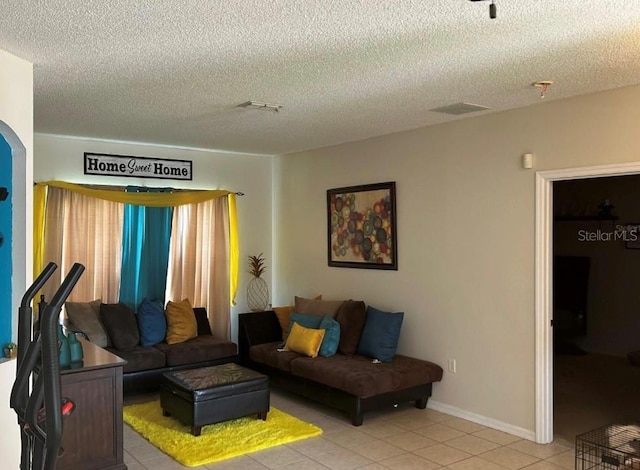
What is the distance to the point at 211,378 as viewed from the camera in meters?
4.86

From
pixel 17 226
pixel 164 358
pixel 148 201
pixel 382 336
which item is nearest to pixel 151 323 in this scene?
pixel 164 358

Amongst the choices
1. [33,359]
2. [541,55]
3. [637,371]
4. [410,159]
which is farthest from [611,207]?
[33,359]

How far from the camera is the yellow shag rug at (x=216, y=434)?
4277 mm

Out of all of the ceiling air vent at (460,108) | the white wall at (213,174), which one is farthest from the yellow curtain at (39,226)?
the ceiling air vent at (460,108)

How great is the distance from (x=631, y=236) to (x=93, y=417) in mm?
3743

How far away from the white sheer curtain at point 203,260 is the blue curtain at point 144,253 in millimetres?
121

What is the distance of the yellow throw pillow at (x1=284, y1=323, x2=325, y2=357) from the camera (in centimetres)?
556

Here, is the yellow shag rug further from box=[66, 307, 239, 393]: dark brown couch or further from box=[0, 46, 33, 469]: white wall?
box=[0, 46, 33, 469]: white wall

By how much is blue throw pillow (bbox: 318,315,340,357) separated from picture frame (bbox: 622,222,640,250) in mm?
2638

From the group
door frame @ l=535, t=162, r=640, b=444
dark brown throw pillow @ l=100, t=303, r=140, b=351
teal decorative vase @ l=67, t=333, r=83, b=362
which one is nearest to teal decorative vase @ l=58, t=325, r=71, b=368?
teal decorative vase @ l=67, t=333, r=83, b=362

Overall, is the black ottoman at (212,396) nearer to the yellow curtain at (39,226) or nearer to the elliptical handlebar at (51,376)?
the yellow curtain at (39,226)

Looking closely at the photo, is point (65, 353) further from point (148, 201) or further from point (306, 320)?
point (148, 201)

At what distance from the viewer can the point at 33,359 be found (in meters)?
1.77

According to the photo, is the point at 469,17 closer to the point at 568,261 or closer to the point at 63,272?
the point at 568,261
